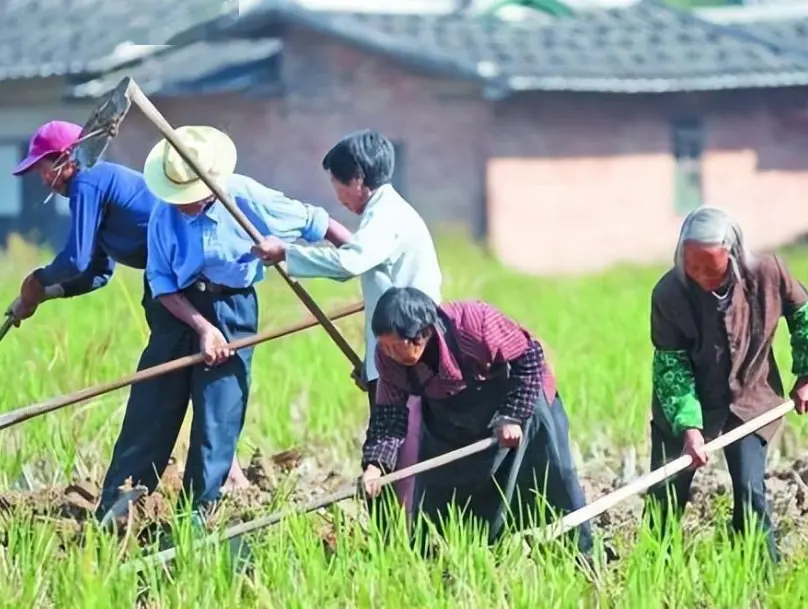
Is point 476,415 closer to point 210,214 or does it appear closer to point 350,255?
point 350,255

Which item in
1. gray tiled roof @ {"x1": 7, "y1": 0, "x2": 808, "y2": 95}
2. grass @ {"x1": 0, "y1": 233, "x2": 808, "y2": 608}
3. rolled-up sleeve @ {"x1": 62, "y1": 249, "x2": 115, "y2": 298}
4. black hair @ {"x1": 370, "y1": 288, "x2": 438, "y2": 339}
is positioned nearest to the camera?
grass @ {"x1": 0, "y1": 233, "x2": 808, "y2": 608}

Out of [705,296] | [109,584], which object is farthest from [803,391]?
[109,584]

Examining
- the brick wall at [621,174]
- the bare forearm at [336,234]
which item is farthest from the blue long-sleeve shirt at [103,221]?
the brick wall at [621,174]

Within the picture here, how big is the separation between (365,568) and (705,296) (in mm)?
1197

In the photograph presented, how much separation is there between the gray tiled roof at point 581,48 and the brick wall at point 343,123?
0.37 metres

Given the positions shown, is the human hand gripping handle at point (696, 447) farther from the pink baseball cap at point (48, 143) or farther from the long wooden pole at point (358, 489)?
the pink baseball cap at point (48, 143)

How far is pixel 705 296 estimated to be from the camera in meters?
4.80

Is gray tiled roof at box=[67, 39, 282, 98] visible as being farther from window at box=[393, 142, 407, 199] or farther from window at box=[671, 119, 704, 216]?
window at box=[671, 119, 704, 216]

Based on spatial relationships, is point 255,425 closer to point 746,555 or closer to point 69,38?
point 746,555

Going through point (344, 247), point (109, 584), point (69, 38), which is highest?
point (344, 247)

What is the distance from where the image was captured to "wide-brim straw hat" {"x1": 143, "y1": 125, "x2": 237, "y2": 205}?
16.9ft

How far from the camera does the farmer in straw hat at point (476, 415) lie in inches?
184

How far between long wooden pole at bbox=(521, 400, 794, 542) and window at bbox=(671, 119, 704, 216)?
1342 centimetres

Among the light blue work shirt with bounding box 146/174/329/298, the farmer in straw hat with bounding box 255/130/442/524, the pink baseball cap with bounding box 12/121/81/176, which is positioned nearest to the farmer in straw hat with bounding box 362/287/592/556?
the farmer in straw hat with bounding box 255/130/442/524
